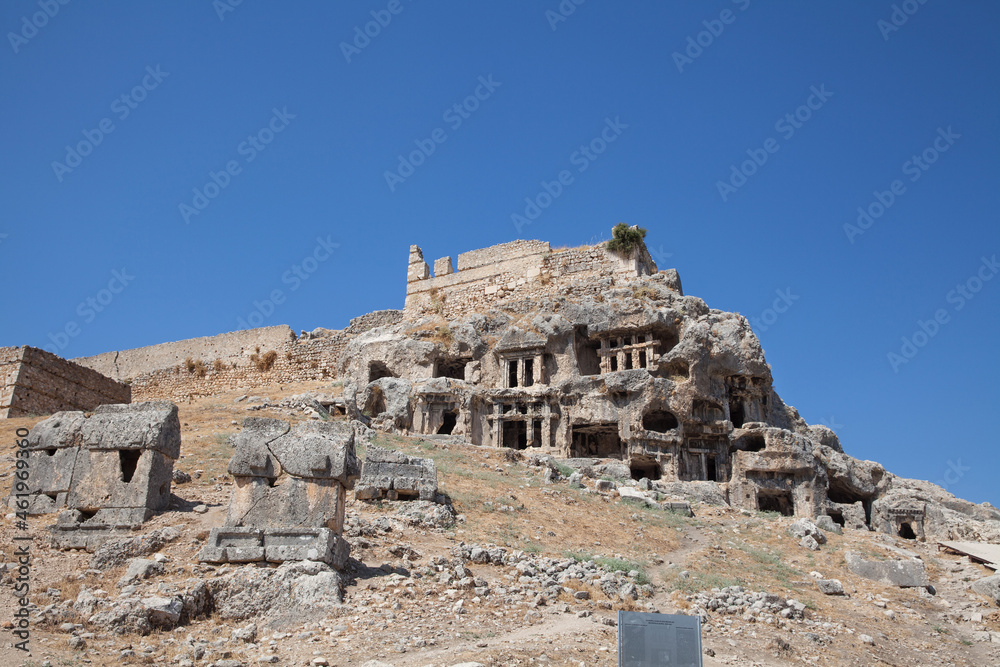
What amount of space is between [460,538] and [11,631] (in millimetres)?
7060

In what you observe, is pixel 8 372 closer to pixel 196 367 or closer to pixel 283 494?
pixel 196 367

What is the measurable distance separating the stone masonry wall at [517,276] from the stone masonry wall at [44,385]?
1545cm

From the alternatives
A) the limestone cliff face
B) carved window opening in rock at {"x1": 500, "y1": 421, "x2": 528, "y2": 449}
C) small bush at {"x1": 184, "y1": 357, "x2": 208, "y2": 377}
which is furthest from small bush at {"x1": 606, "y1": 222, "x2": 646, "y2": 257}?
small bush at {"x1": 184, "y1": 357, "x2": 208, "y2": 377}

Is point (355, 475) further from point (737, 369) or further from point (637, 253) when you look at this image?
point (637, 253)

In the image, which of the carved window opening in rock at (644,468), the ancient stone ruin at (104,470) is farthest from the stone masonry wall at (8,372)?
the carved window opening in rock at (644,468)

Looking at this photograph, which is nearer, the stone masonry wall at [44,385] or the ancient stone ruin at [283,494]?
the ancient stone ruin at [283,494]

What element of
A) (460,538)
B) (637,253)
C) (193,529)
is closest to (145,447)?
(193,529)

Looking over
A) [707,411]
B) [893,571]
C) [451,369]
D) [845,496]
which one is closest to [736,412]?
[707,411]

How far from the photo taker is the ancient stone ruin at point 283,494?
417 inches

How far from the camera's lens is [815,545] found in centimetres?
1864

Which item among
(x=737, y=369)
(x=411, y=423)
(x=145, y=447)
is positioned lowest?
(x=145, y=447)

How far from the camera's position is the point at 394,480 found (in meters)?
15.4

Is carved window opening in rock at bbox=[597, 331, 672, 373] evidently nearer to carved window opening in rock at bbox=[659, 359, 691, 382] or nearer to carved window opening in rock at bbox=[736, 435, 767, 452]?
carved window opening in rock at bbox=[659, 359, 691, 382]

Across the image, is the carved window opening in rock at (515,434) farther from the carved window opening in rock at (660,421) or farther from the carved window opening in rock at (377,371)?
the carved window opening in rock at (377,371)
